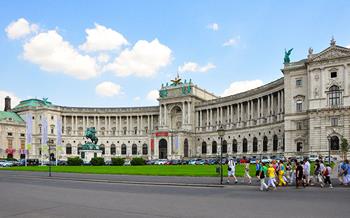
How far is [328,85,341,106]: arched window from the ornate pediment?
6875 millimetres

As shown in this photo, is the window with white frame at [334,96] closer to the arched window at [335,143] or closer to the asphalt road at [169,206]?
the arched window at [335,143]

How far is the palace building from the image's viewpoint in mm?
84062

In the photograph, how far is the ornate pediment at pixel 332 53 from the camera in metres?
83.2

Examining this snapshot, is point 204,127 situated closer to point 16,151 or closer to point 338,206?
point 16,151

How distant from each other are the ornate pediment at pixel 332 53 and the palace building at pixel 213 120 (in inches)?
8.2

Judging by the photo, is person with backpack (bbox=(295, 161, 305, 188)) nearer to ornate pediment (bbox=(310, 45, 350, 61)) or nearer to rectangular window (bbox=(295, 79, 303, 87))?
ornate pediment (bbox=(310, 45, 350, 61))

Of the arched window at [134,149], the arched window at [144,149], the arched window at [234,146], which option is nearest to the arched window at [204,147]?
the arched window at [234,146]

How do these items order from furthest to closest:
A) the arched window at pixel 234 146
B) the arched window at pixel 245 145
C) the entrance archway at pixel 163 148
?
the entrance archway at pixel 163 148
the arched window at pixel 234 146
the arched window at pixel 245 145

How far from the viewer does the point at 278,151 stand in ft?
329

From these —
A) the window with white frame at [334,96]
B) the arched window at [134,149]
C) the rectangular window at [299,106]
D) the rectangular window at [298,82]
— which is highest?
the rectangular window at [298,82]

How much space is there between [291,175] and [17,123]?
133088 millimetres

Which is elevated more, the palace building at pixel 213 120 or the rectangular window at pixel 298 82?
the rectangular window at pixel 298 82

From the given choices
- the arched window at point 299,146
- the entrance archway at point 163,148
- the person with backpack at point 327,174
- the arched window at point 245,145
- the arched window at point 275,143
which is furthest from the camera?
the entrance archway at point 163,148

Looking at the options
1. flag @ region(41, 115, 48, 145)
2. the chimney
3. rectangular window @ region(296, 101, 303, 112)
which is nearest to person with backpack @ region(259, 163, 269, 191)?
rectangular window @ region(296, 101, 303, 112)
